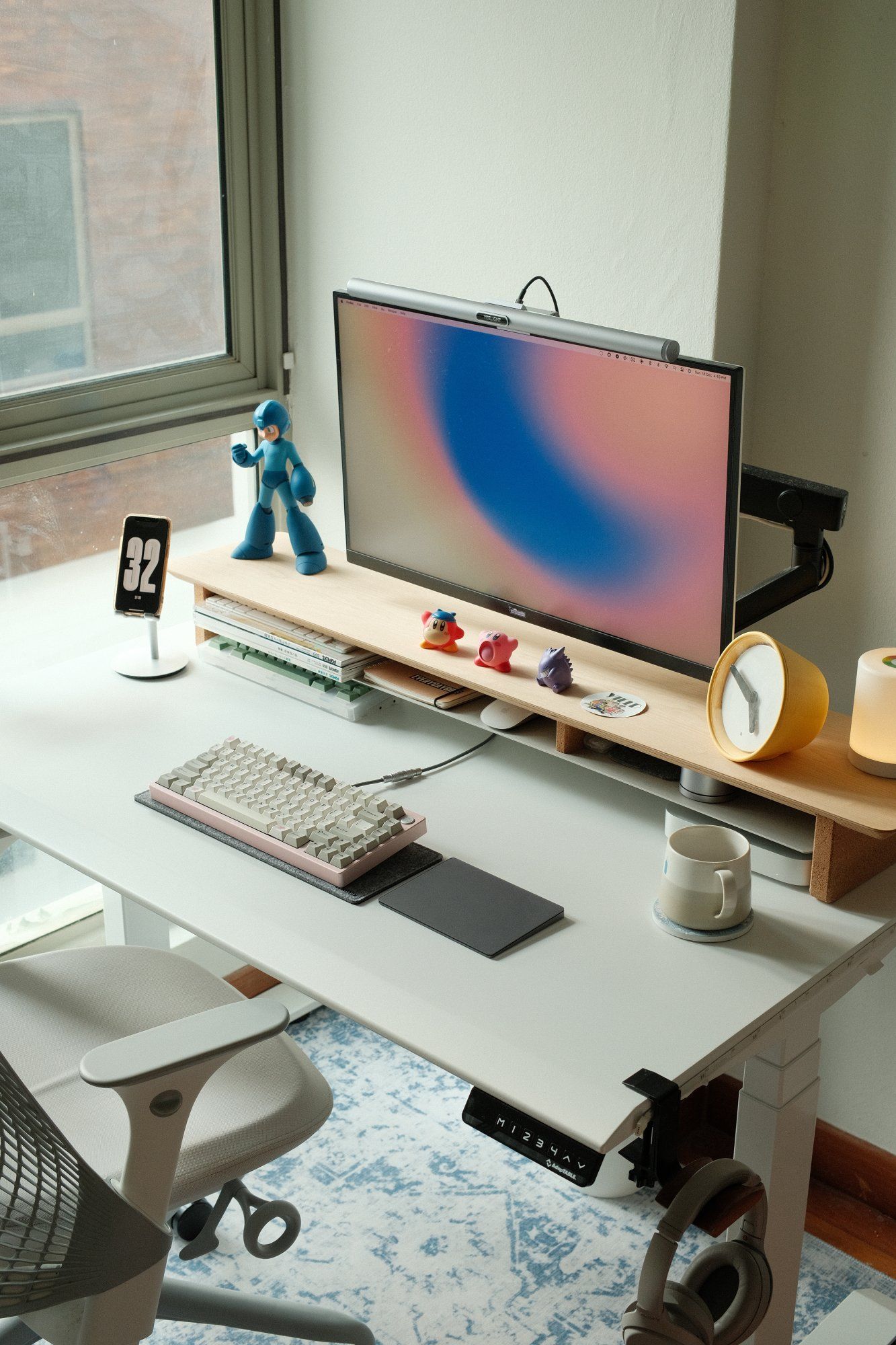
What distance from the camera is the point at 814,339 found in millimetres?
1793

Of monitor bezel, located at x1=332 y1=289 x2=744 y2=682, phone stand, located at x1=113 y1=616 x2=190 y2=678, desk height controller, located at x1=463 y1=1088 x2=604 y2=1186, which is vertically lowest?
desk height controller, located at x1=463 y1=1088 x2=604 y2=1186

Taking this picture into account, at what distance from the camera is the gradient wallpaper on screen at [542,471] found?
1494 mm

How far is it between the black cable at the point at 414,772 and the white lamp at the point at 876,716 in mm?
493

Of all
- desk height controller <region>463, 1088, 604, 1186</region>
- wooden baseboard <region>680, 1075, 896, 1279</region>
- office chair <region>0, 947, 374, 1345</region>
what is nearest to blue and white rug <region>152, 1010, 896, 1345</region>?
wooden baseboard <region>680, 1075, 896, 1279</region>

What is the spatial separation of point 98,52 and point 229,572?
781 mm

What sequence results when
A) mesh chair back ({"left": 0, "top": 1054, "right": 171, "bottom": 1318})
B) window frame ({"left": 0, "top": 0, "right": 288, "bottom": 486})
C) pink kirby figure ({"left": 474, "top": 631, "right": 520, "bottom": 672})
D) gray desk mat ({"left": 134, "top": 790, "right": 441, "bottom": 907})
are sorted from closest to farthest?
1. mesh chair back ({"left": 0, "top": 1054, "right": 171, "bottom": 1318})
2. gray desk mat ({"left": 134, "top": 790, "right": 441, "bottom": 907})
3. pink kirby figure ({"left": 474, "top": 631, "right": 520, "bottom": 672})
4. window frame ({"left": 0, "top": 0, "right": 288, "bottom": 486})

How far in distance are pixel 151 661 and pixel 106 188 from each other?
72 centimetres

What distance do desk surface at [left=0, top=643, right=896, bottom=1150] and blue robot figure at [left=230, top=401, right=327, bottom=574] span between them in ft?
0.69

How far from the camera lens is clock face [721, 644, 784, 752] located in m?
1.45

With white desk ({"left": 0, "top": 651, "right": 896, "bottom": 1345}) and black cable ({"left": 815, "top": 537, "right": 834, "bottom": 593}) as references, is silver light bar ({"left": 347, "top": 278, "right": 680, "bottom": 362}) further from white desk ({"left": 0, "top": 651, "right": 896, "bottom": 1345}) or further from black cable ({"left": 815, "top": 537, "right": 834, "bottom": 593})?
white desk ({"left": 0, "top": 651, "right": 896, "bottom": 1345})

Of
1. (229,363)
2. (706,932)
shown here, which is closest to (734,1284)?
(706,932)

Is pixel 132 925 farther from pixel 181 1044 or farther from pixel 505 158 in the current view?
pixel 505 158

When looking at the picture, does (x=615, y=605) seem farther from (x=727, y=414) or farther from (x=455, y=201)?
(x=455, y=201)

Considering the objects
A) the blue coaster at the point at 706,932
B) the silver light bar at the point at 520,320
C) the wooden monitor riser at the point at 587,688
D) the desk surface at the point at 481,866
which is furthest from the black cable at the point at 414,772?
the silver light bar at the point at 520,320
